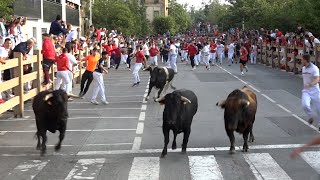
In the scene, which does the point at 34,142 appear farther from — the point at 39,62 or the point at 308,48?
the point at 308,48

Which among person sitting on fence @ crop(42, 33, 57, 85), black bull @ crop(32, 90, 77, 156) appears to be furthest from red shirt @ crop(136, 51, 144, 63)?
black bull @ crop(32, 90, 77, 156)

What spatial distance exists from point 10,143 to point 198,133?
432 centimetres

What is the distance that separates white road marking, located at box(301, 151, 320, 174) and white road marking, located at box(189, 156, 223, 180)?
165 cm

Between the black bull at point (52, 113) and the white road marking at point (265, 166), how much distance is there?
3606 mm

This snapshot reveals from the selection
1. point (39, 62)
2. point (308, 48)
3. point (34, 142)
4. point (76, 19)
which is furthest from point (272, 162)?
point (76, 19)

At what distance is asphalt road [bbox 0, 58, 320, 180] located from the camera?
28.0ft

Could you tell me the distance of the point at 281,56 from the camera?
110ft

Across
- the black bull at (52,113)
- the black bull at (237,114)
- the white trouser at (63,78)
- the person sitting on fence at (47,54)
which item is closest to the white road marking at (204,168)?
the black bull at (237,114)

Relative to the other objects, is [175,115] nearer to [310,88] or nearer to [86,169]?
[86,169]

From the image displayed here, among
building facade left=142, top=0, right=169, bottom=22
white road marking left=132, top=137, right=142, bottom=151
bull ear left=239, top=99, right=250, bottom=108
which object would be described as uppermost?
building facade left=142, top=0, right=169, bottom=22

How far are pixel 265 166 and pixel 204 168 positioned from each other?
1.08 m

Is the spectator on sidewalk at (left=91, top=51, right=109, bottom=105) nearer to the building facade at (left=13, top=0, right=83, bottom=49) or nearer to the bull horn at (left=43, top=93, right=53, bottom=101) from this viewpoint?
the bull horn at (left=43, top=93, right=53, bottom=101)

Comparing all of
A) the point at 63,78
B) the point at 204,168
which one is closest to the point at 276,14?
the point at 63,78

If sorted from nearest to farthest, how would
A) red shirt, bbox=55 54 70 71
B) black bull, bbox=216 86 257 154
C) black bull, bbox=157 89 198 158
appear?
black bull, bbox=157 89 198 158
black bull, bbox=216 86 257 154
red shirt, bbox=55 54 70 71
